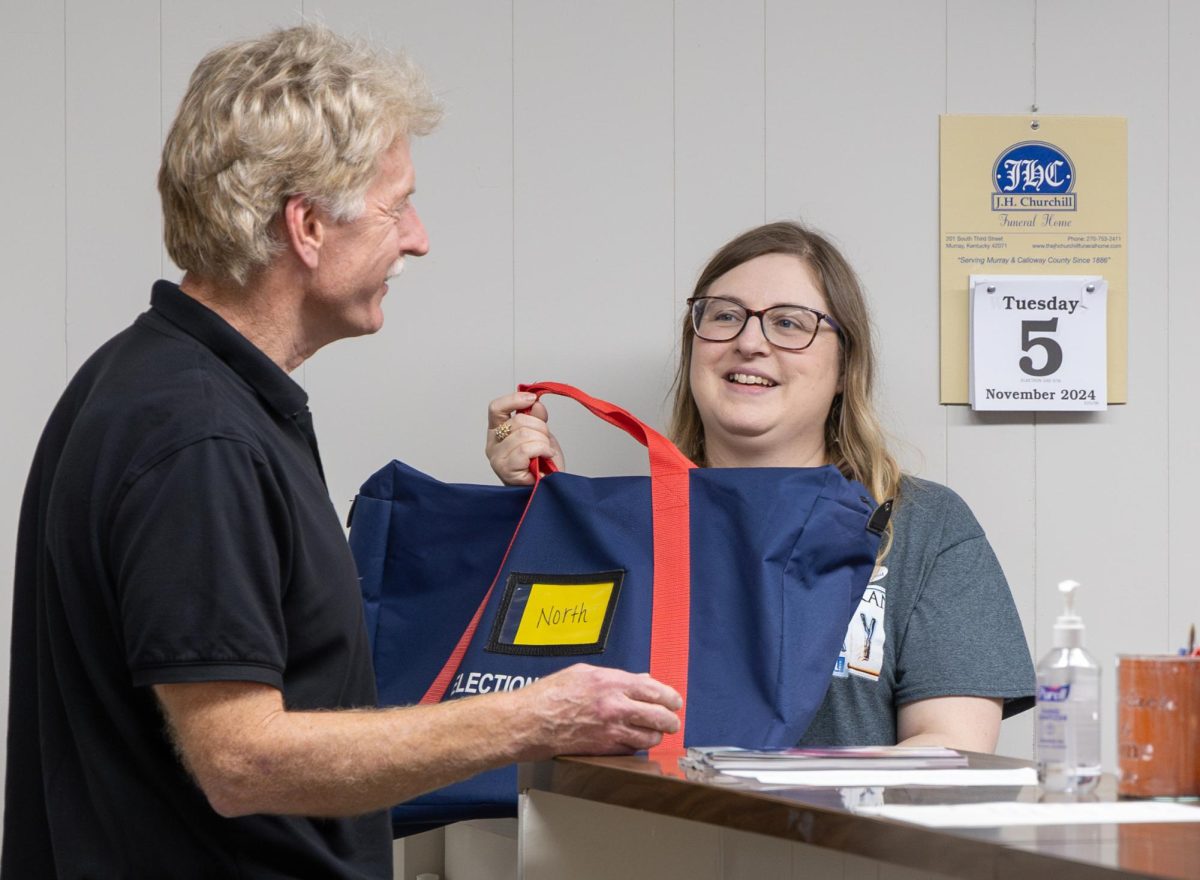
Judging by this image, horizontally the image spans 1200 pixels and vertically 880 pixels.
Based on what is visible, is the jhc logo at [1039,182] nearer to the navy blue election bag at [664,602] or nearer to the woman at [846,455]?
the woman at [846,455]

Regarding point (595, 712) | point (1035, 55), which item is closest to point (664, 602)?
point (595, 712)

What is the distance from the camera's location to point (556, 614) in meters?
1.40

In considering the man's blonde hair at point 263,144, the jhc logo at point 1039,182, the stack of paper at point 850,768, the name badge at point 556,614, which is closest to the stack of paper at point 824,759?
the stack of paper at point 850,768

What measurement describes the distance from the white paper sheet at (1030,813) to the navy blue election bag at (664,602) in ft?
1.30

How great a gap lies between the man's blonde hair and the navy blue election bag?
466 millimetres

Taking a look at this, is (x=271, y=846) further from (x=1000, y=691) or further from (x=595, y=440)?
(x=595, y=440)

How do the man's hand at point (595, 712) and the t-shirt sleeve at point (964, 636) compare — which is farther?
the t-shirt sleeve at point (964, 636)

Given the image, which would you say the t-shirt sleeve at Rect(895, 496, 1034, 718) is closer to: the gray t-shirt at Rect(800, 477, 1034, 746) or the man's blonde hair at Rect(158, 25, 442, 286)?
the gray t-shirt at Rect(800, 477, 1034, 746)

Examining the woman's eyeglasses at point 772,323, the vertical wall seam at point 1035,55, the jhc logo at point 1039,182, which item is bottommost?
the woman's eyeglasses at point 772,323

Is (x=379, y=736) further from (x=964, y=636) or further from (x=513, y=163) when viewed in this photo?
(x=513, y=163)

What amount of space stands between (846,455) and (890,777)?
0.82 m

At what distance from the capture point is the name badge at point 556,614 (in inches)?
53.9

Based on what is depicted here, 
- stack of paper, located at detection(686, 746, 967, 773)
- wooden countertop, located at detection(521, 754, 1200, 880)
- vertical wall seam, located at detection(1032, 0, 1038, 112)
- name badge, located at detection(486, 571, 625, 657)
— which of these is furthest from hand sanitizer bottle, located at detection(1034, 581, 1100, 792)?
vertical wall seam, located at detection(1032, 0, 1038, 112)

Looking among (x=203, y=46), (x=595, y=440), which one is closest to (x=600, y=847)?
(x=595, y=440)
